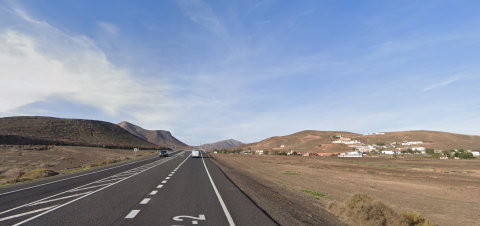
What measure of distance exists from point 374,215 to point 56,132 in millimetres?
122511

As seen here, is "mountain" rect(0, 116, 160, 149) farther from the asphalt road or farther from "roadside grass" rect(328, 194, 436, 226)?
"roadside grass" rect(328, 194, 436, 226)

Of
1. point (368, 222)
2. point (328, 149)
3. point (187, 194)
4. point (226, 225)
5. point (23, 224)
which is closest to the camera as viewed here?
point (23, 224)

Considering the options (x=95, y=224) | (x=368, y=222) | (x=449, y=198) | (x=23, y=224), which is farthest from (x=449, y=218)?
(x=23, y=224)

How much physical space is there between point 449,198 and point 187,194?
A: 46.5 ft

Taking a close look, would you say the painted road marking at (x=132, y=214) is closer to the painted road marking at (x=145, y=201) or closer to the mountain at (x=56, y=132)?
the painted road marking at (x=145, y=201)

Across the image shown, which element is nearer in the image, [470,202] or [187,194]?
[187,194]

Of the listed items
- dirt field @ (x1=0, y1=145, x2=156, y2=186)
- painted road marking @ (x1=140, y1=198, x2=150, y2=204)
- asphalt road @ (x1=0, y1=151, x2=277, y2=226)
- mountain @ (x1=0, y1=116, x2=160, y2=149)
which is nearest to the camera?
asphalt road @ (x1=0, y1=151, x2=277, y2=226)

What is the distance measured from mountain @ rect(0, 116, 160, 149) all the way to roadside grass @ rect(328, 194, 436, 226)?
91.4 meters

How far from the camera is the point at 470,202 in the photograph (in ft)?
43.2

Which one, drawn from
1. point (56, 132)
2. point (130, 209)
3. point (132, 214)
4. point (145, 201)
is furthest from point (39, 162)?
point (56, 132)

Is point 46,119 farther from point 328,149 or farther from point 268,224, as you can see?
point 268,224

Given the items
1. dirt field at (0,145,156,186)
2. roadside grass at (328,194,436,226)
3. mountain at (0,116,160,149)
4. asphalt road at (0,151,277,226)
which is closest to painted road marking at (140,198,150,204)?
asphalt road at (0,151,277,226)

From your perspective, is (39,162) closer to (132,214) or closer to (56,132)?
(132,214)

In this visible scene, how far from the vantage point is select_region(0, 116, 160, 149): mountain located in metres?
81.8
